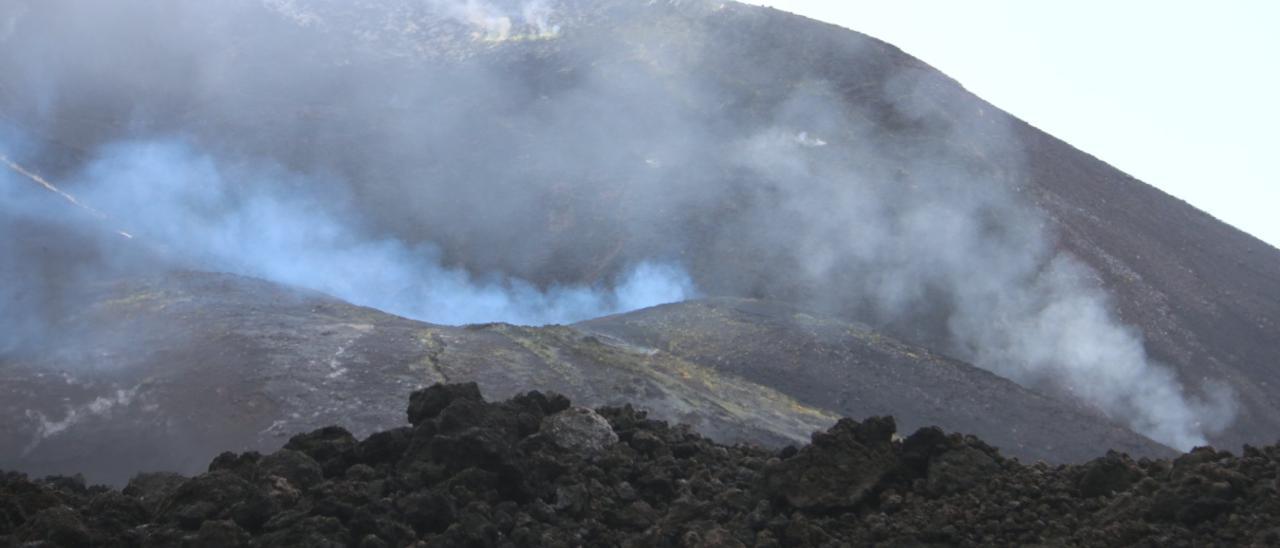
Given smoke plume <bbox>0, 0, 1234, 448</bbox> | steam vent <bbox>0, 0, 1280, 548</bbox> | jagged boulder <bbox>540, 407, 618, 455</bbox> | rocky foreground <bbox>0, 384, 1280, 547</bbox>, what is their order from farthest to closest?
smoke plume <bbox>0, 0, 1234, 448</bbox>
jagged boulder <bbox>540, 407, 618, 455</bbox>
steam vent <bbox>0, 0, 1280, 548</bbox>
rocky foreground <bbox>0, 384, 1280, 547</bbox>

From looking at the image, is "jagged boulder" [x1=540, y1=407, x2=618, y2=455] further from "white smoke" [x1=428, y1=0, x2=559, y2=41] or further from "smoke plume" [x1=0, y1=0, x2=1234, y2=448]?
"white smoke" [x1=428, y1=0, x2=559, y2=41]

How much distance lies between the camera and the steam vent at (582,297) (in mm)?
12812

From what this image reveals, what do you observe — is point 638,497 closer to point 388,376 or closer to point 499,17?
point 388,376

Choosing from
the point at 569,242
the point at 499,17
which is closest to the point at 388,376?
the point at 569,242

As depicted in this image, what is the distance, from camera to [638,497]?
45.5 ft

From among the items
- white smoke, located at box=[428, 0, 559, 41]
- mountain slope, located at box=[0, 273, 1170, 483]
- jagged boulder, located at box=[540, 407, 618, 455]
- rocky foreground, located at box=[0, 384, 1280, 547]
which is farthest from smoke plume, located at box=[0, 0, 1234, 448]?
rocky foreground, located at box=[0, 384, 1280, 547]

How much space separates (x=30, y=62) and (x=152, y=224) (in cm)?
1319

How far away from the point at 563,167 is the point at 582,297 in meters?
8.04

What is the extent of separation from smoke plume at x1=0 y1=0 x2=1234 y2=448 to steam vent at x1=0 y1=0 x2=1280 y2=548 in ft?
0.50

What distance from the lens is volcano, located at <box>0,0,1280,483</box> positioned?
94.3 feet

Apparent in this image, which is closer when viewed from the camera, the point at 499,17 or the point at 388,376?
the point at 388,376

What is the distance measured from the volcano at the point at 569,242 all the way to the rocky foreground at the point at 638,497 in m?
11.2

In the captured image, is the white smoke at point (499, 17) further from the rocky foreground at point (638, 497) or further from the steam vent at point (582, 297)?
the rocky foreground at point (638, 497)

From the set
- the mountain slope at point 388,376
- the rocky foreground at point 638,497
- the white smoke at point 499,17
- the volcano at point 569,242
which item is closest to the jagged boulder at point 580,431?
the rocky foreground at point 638,497
